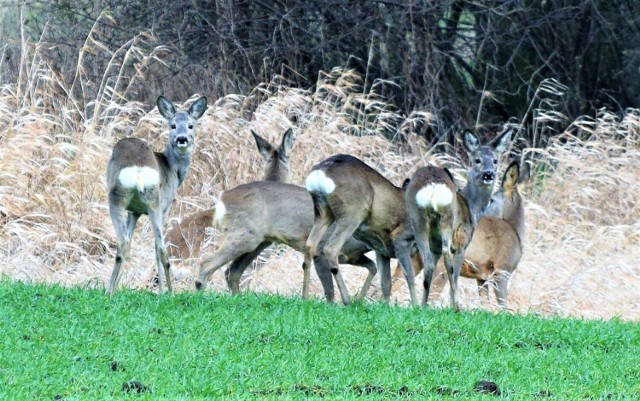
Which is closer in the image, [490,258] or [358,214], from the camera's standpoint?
[358,214]

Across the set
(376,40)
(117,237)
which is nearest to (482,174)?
(117,237)

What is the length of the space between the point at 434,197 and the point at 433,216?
203 mm

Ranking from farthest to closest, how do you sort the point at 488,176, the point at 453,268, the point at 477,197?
1. the point at 477,197
2. the point at 488,176
3. the point at 453,268

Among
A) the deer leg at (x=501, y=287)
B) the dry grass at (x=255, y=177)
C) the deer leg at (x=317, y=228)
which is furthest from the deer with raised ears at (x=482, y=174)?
the deer leg at (x=317, y=228)

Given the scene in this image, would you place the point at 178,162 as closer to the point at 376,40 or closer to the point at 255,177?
the point at 255,177

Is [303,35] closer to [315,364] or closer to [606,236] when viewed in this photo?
[606,236]

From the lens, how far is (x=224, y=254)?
32.4ft

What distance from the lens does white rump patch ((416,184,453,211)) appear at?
916 cm

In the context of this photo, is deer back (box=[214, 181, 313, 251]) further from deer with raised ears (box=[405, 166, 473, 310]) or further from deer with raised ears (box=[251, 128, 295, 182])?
deer with raised ears (box=[251, 128, 295, 182])

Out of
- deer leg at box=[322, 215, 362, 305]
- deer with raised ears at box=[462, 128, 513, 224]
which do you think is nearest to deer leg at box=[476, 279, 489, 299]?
deer with raised ears at box=[462, 128, 513, 224]

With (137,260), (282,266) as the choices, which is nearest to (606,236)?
(282,266)

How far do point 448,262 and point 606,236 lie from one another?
14.3 ft

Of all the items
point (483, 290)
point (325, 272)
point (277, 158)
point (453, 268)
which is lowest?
point (483, 290)

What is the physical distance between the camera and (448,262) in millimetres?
9297
